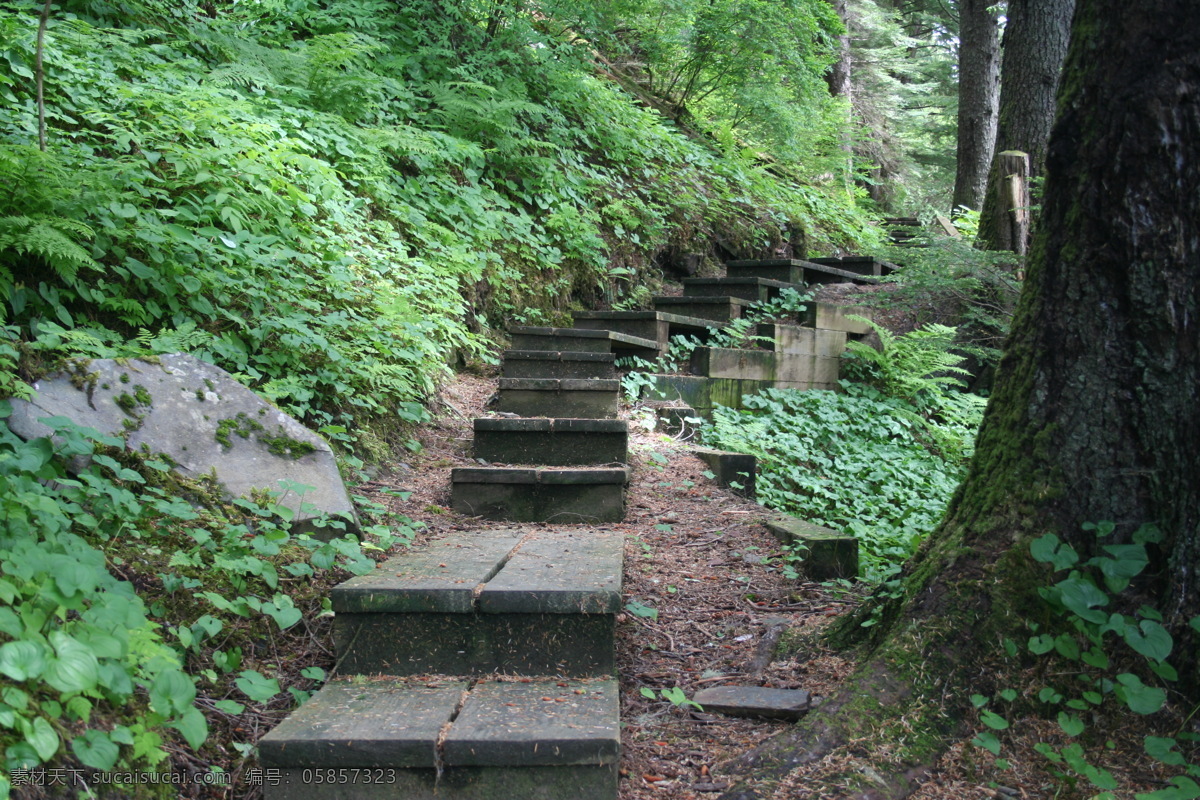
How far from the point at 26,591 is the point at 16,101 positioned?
339cm

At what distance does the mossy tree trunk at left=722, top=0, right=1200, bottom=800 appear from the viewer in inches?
70.6

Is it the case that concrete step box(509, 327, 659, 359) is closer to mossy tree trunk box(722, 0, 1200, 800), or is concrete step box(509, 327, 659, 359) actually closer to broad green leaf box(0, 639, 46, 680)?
mossy tree trunk box(722, 0, 1200, 800)

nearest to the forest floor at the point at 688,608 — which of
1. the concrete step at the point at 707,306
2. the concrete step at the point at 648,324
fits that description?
the concrete step at the point at 648,324

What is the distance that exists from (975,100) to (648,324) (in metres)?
6.44

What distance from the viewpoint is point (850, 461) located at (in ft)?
17.9

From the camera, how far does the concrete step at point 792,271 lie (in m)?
7.52

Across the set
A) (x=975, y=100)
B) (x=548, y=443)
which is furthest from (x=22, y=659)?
(x=975, y=100)

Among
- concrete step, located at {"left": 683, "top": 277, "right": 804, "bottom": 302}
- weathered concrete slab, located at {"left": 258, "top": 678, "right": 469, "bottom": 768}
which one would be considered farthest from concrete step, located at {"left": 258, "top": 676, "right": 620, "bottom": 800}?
concrete step, located at {"left": 683, "top": 277, "right": 804, "bottom": 302}

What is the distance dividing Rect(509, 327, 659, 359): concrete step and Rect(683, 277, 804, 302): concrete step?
179cm

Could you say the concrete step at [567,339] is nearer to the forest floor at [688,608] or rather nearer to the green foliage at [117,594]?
the forest floor at [688,608]

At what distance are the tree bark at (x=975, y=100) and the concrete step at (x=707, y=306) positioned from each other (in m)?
4.78

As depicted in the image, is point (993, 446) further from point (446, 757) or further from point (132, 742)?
point (132, 742)

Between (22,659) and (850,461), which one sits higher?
(22,659)

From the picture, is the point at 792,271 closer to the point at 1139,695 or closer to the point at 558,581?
the point at 558,581
